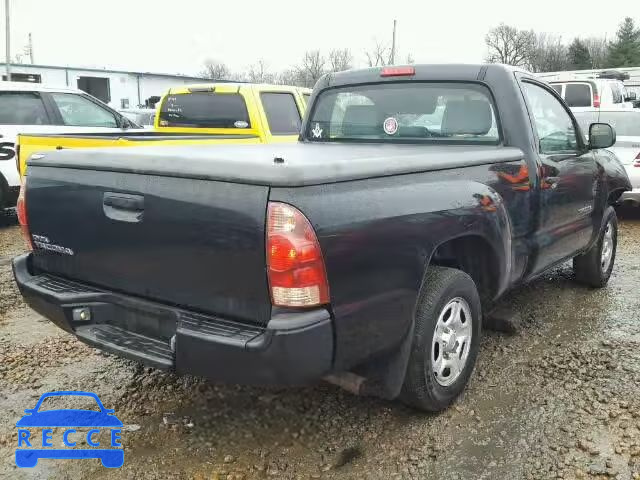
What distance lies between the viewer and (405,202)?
2.64 meters

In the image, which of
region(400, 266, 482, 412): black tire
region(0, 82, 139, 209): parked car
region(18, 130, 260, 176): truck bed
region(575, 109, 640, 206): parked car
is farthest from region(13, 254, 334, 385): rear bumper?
region(575, 109, 640, 206): parked car

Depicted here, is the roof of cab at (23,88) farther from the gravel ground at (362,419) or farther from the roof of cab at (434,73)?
the roof of cab at (434,73)

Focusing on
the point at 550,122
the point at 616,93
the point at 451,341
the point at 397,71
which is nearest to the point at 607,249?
the point at 550,122

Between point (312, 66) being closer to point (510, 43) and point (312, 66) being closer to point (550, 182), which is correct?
point (510, 43)

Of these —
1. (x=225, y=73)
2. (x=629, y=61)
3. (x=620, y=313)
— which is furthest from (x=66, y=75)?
(x=629, y=61)

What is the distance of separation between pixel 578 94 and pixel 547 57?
170 feet

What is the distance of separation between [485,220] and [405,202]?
710 millimetres

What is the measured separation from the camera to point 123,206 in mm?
2650

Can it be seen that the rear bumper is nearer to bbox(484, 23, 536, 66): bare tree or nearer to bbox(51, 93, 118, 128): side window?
bbox(51, 93, 118, 128): side window

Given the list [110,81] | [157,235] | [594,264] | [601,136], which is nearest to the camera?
[157,235]

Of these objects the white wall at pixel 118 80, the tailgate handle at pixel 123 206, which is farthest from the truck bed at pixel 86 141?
the white wall at pixel 118 80

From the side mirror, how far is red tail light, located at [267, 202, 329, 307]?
3257 millimetres

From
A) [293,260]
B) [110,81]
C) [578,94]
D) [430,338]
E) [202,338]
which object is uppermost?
[110,81]

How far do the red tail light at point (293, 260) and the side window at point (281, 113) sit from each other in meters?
5.34
